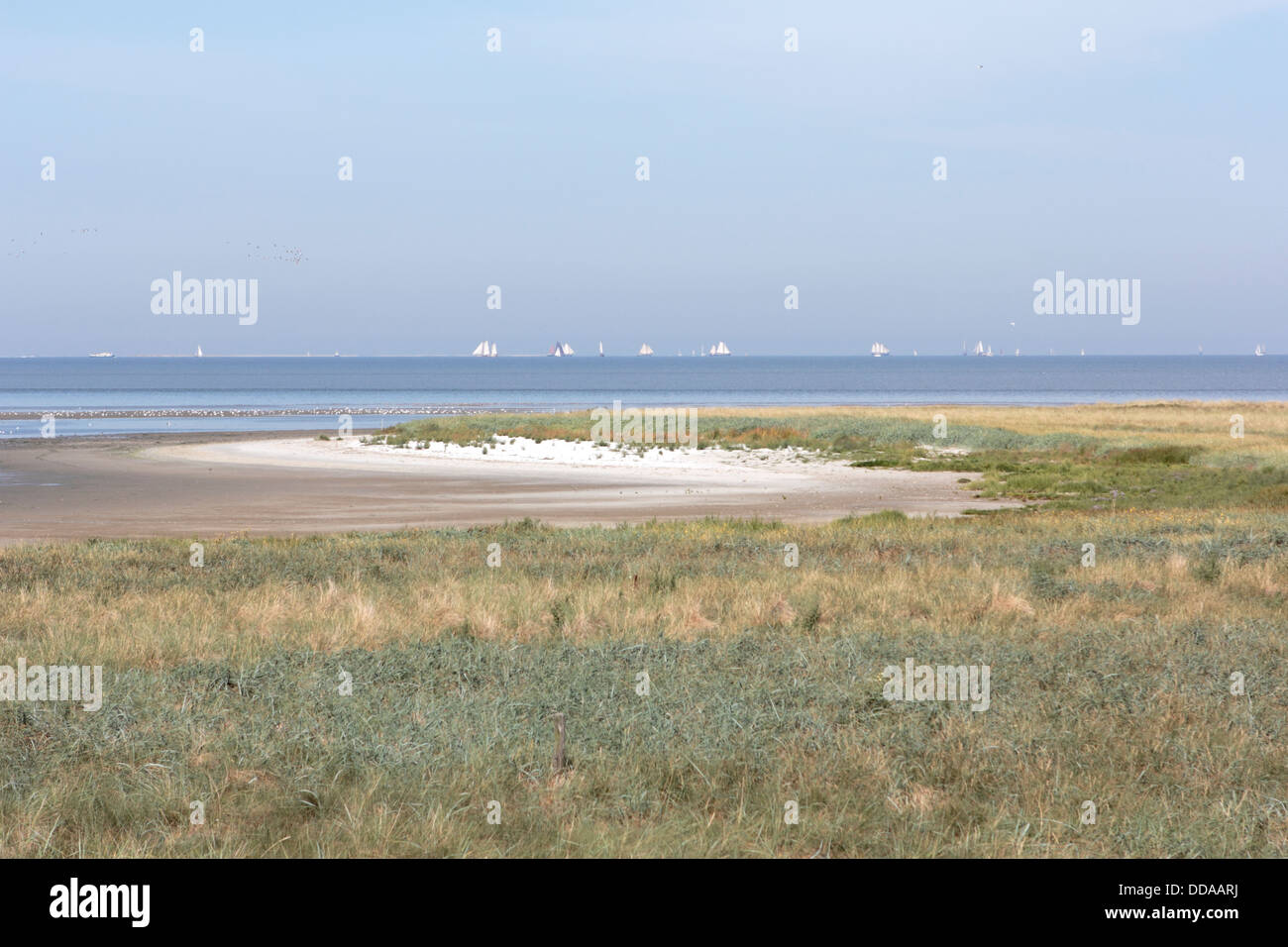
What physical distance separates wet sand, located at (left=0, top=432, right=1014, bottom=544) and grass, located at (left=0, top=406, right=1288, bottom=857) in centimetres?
1144

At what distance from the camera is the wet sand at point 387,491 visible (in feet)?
92.2

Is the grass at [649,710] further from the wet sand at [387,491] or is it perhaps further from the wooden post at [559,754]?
the wet sand at [387,491]

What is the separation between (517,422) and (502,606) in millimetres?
52236

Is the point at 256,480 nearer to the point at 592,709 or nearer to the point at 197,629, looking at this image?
the point at 197,629

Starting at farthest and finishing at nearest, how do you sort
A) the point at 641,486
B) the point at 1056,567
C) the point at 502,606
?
the point at 641,486, the point at 1056,567, the point at 502,606

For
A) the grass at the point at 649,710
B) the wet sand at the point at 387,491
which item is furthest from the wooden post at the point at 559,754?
the wet sand at the point at 387,491

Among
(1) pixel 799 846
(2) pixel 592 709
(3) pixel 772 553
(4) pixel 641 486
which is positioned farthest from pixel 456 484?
(1) pixel 799 846

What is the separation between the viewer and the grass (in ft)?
20.2

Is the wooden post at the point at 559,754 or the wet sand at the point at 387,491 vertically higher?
the wooden post at the point at 559,754

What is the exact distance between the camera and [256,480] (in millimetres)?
39375

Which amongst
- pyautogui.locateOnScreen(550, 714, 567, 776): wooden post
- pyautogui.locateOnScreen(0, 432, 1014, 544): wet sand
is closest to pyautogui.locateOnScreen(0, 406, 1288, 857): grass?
pyautogui.locateOnScreen(550, 714, 567, 776): wooden post

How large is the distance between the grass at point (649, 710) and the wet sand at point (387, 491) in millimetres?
11445

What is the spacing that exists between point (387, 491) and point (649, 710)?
28.6 m
